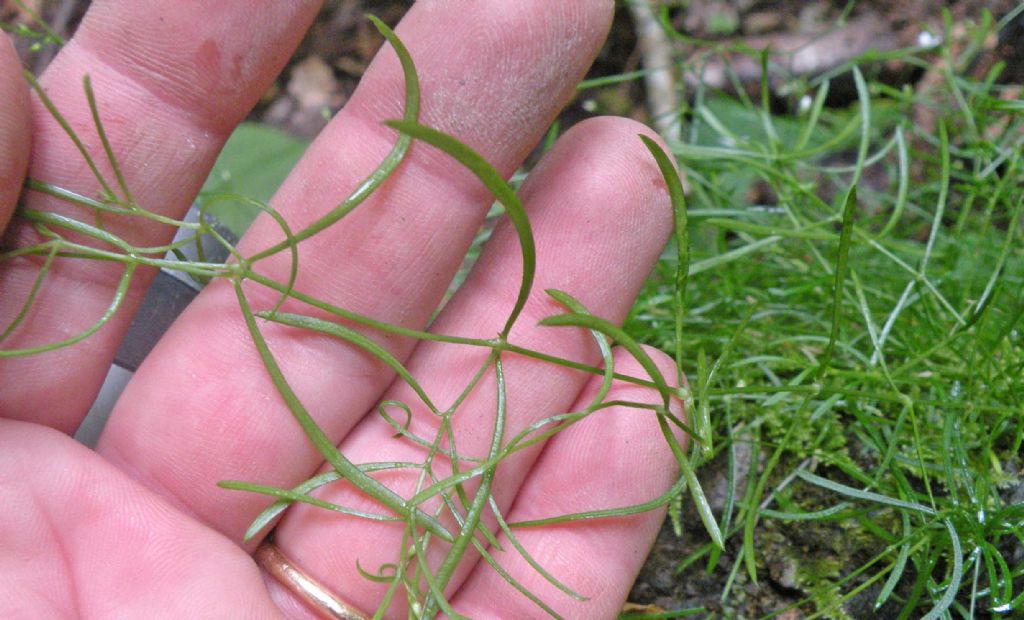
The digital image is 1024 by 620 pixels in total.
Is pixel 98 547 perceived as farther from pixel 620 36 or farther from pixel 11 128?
pixel 620 36

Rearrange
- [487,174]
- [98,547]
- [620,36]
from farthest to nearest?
[620,36] < [98,547] < [487,174]

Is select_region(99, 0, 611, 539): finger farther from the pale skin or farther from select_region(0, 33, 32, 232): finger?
select_region(0, 33, 32, 232): finger

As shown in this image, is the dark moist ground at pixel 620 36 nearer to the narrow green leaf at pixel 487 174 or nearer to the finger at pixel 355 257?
the finger at pixel 355 257

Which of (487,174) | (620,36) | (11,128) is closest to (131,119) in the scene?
(11,128)

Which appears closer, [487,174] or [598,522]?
[487,174]

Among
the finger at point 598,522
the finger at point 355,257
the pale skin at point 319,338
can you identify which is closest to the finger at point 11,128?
the pale skin at point 319,338

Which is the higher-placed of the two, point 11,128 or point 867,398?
point 11,128

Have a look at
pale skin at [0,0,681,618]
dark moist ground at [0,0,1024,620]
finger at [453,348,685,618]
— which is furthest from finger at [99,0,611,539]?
dark moist ground at [0,0,1024,620]

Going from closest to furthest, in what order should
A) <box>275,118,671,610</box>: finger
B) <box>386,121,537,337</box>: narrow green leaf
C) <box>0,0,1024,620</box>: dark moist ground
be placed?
<box>386,121,537,337</box>: narrow green leaf < <box>275,118,671,610</box>: finger < <box>0,0,1024,620</box>: dark moist ground

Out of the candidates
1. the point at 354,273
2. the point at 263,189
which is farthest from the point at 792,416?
the point at 263,189
